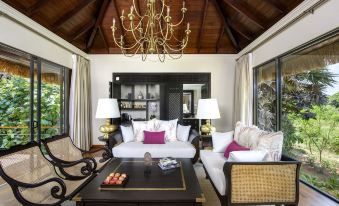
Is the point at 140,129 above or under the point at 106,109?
under

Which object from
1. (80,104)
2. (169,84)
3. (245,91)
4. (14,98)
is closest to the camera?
(14,98)

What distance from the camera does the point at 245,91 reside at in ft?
16.1

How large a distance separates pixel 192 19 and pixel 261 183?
408 centimetres

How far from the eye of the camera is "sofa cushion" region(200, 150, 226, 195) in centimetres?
229

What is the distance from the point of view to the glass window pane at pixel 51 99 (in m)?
4.22

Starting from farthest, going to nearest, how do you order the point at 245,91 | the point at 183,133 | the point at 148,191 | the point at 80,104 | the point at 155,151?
the point at 80,104, the point at 245,91, the point at 183,133, the point at 155,151, the point at 148,191

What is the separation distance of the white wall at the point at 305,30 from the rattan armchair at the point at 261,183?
1.79 m

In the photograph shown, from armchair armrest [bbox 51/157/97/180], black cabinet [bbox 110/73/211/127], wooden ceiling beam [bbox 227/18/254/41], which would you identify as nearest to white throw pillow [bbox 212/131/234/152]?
armchair armrest [bbox 51/157/97/180]

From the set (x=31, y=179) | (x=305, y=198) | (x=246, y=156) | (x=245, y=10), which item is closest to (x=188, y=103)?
(x=245, y=10)

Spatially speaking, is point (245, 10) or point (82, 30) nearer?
point (245, 10)

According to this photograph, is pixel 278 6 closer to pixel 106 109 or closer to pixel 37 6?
pixel 106 109

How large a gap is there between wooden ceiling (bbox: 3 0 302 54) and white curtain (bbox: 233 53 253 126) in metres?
0.56

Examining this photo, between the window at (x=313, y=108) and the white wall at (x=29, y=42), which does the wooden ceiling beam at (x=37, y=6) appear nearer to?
the white wall at (x=29, y=42)

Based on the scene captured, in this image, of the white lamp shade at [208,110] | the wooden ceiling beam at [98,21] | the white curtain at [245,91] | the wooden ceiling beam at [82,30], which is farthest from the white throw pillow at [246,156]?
the wooden ceiling beam at [82,30]
